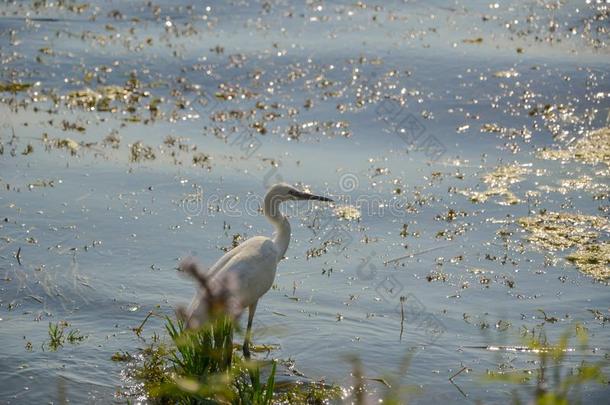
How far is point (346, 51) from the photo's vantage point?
16.7 metres

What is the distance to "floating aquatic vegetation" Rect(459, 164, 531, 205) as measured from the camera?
1141 cm

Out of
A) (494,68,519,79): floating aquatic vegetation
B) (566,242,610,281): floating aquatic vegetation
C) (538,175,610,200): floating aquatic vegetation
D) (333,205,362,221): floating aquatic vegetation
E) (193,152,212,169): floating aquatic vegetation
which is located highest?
(494,68,519,79): floating aquatic vegetation

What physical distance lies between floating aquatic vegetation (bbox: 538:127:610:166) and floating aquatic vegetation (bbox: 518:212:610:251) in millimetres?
2090

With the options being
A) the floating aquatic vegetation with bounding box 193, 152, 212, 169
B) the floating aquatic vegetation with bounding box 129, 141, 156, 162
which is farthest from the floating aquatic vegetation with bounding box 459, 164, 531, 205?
the floating aquatic vegetation with bounding box 129, 141, 156, 162

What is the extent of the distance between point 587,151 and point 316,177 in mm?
3946

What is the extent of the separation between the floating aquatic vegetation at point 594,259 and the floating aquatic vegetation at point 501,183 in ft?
4.85

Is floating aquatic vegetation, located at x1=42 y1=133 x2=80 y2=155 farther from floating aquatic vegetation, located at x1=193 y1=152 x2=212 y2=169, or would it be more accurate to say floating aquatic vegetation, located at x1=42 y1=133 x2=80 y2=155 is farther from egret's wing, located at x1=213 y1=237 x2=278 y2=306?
egret's wing, located at x1=213 y1=237 x2=278 y2=306

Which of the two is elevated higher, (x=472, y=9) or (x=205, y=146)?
(x=472, y=9)

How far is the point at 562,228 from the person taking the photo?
1052cm

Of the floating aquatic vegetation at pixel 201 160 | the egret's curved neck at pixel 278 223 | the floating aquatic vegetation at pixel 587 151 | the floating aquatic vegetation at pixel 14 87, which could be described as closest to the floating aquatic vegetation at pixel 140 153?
the floating aquatic vegetation at pixel 201 160

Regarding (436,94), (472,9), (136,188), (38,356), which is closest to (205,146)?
(136,188)

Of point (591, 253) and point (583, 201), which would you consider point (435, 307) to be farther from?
point (583, 201)

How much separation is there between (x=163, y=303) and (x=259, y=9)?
12.0m

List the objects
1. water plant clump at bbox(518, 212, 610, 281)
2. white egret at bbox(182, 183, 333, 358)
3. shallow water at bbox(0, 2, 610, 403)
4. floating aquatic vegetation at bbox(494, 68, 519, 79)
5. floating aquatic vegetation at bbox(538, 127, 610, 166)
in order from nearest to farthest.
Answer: white egret at bbox(182, 183, 333, 358)
shallow water at bbox(0, 2, 610, 403)
water plant clump at bbox(518, 212, 610, 281)
floating aquatic vegetation at bbox(538, 127, 610, 166)
floating aquatic vegetation at bbox(494, 68, 519, 79)
